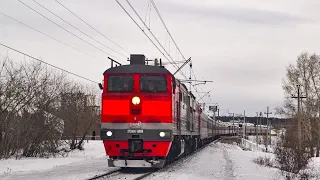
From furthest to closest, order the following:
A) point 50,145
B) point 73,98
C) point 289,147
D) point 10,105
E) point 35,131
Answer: point 73,98 → point 50,145 → point 35,131 → point 10,105 → point 289,147

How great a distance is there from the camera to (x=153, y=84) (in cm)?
1767

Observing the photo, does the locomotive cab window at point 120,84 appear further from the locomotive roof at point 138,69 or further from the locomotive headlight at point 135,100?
the locomotive headlight at point 135,100

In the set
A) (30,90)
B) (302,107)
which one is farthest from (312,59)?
(30,90)

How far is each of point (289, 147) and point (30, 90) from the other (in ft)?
44.0

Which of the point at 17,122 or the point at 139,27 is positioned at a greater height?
the point at 139,27

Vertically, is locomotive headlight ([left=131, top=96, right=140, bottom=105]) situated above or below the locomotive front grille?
above

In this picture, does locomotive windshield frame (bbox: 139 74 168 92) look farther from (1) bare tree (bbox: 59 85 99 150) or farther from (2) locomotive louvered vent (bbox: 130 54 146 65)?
(1) bare tree (bbox: 59 85 99 150)

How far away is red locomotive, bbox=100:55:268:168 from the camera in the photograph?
671 inches

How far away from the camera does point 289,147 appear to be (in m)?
19.6

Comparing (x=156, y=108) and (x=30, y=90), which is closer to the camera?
(x=156, y=108)

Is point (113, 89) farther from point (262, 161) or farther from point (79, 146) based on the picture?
point (79, 146)

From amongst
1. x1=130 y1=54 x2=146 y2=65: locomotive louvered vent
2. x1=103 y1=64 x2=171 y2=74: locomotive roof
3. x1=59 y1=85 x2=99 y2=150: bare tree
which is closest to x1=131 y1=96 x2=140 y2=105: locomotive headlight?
x1=103 y1=64 x2=171 y2=74: locomotive roof

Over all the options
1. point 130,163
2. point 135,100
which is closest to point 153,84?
point 135,100

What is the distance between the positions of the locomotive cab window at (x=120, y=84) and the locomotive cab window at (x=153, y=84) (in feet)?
1.60
